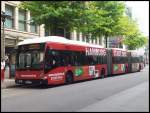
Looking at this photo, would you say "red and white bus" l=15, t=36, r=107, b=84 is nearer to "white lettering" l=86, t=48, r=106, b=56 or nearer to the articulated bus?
the articulated bus

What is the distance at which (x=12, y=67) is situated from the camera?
27938 mm

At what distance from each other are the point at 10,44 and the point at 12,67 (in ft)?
24.2

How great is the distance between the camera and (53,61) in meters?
22.1

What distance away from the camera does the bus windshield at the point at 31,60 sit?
21.4 meters

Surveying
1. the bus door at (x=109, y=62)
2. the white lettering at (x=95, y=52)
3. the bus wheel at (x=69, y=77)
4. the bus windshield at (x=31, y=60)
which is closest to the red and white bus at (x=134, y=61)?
the bus door at (x=109, y=62)

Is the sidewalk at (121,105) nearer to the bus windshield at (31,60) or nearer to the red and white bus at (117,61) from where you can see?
the bus windshield at (31,60)

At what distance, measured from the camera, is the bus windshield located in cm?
2139

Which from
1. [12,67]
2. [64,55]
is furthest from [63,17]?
[12,67]

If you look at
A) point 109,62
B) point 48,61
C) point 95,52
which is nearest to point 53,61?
point 48,61

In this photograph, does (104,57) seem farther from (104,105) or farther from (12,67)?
(104,105)

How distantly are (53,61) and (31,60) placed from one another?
3.88 ft

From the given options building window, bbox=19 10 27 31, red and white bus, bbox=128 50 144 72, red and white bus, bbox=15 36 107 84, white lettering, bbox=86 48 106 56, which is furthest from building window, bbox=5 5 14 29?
red and white bus, bbox=128 50 144 72

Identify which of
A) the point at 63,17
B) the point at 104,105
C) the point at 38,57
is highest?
the point at 63,17

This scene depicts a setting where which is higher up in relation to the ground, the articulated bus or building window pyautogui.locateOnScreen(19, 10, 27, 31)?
building window pyautogui.locateOnScreen(19, 10, 27, 31)
